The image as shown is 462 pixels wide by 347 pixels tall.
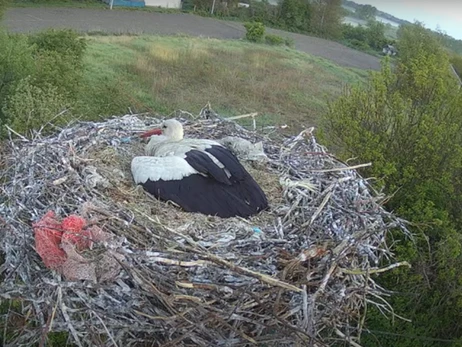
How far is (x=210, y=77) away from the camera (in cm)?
1631

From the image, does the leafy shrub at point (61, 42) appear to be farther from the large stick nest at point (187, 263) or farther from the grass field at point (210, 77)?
the large stick nest at point (187, 263)

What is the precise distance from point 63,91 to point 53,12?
16.4 meters

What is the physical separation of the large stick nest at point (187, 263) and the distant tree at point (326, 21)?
2966 centimetres

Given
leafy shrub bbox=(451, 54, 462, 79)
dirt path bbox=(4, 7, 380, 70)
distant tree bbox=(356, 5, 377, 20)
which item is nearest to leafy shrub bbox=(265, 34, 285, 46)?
dirt path bbox=(4, 7, 380, 70)

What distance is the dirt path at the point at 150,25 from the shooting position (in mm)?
20641

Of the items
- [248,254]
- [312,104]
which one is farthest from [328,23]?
[248,254]

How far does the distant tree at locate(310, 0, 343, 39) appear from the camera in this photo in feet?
107

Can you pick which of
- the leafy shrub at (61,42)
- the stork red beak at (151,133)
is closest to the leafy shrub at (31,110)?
the stork red beak at (151,133)

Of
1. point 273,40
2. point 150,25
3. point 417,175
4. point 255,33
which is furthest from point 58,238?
point 273,40

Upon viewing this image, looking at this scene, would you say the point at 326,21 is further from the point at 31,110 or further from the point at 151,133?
the point at 151,133

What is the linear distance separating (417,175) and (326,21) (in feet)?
92.0

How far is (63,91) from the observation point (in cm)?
807

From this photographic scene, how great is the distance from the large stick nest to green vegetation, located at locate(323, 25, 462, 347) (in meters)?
1.72

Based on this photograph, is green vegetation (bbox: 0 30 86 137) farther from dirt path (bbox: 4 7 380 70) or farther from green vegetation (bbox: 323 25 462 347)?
dirt path (bbox: 4 7 380 70)
